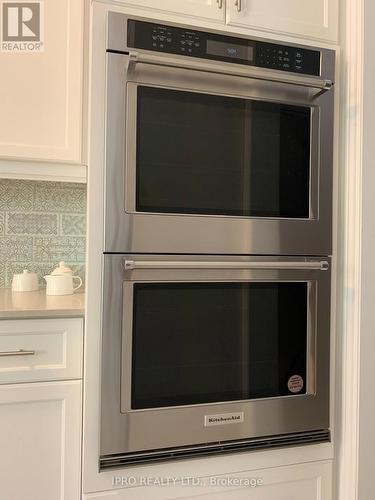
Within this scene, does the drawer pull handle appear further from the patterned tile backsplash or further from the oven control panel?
the oven control panel

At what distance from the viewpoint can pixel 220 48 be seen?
1151mm

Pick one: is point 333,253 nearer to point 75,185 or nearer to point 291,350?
point 291,350

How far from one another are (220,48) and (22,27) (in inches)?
26.8

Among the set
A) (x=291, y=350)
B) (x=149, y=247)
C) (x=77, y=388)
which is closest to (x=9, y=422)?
(x=77, y=388)

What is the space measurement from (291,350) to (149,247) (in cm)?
51

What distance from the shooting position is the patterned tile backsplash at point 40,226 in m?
1.68

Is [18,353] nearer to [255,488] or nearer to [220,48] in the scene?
[255,488]

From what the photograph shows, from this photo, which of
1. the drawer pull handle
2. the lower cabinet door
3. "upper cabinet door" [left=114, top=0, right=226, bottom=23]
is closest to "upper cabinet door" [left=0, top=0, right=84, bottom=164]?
"upper cabinet door" [left=114, top=0, right=226, bottom=23]

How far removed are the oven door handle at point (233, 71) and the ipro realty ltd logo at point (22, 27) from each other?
A: 1.64ft

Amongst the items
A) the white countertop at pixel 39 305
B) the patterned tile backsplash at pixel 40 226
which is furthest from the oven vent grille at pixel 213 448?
the patterned tile backsplash at pixel 40 226

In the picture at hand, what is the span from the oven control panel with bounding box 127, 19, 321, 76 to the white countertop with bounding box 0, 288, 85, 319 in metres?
0.72

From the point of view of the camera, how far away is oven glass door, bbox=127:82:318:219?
111 centimetres

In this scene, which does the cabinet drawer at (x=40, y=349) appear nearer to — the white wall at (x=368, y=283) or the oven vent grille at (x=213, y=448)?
the oven vent grille at (x=213, y=448)

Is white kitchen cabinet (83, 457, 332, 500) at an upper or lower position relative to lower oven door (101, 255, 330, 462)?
lower
